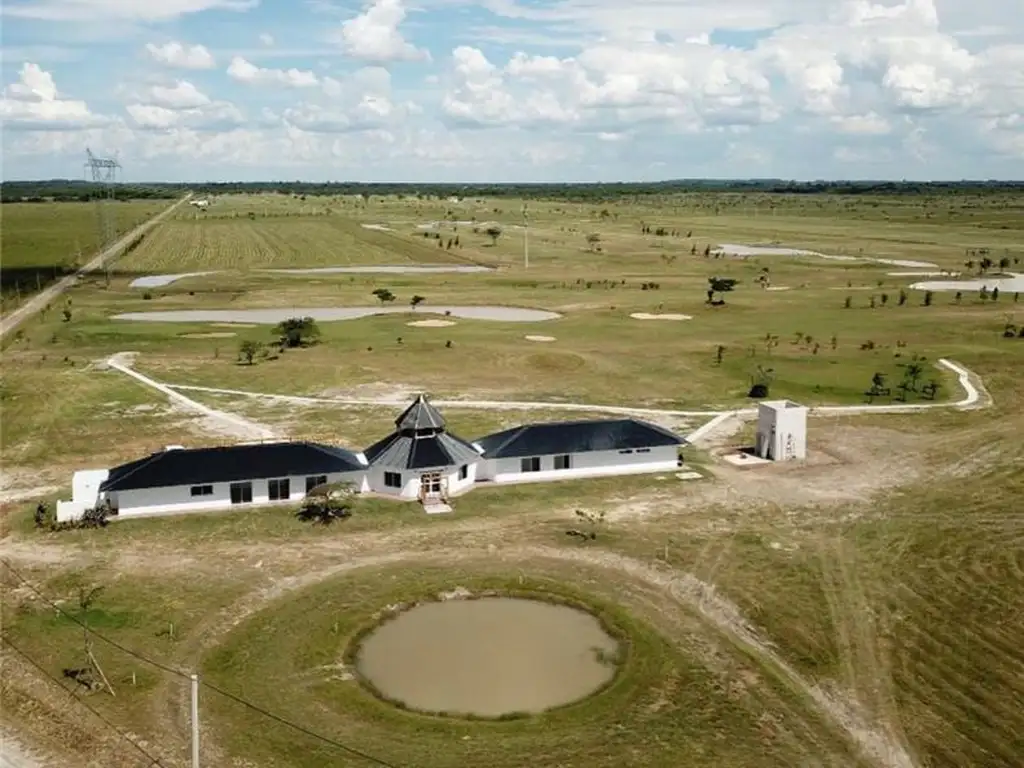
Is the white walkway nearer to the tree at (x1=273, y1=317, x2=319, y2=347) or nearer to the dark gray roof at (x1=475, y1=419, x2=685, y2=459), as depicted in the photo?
the dark gray roof at (x1=475, y1=419, x2=685, y2=459)

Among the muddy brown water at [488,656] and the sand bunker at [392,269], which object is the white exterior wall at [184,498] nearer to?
the muddy brown water at [488,656]

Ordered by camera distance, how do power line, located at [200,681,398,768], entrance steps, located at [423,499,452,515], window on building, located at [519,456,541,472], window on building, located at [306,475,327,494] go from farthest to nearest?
1. window on building, located at [519,456,541,472]
2. window on building, located at [306,475,327,494]
3. entrance steps, located at [423,499,452,515]
4. power line, located at [200,681,398,768]

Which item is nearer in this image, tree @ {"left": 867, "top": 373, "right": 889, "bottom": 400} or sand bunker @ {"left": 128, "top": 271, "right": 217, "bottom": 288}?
tree @ {"left": 867, "top": 373, "right": 889, "bottom": 400}

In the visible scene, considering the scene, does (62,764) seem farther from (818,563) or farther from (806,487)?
(806,487)

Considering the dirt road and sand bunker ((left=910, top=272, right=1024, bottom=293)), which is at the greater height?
sand bunker ((left=910, top=272, right=1024, bottom=293))

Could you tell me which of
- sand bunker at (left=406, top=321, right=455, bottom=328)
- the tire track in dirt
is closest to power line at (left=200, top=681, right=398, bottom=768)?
the tire track in dirt

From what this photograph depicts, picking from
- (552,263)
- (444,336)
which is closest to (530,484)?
(444,336)

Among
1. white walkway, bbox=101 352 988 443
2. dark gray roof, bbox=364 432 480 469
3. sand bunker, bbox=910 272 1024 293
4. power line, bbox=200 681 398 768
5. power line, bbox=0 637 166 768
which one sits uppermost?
sand bunker, bbox=910 272 1024 293
